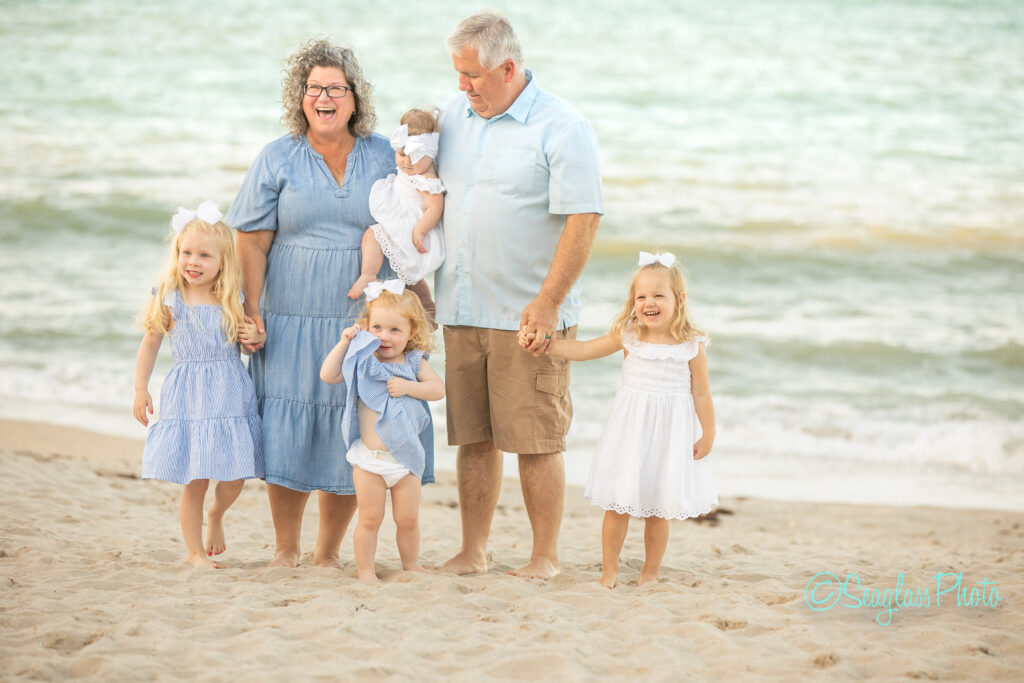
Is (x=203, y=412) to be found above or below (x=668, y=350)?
below

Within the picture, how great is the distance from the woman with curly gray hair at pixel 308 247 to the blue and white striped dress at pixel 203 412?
0.33 ft

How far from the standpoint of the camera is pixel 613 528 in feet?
12.6

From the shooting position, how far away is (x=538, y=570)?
4027mm

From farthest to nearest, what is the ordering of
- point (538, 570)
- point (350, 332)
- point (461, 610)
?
point (538, 570)
point (350, 332)
point (461, 610)

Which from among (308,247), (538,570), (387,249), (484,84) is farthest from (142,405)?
(484,84)

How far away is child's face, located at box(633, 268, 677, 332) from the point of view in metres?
3.67

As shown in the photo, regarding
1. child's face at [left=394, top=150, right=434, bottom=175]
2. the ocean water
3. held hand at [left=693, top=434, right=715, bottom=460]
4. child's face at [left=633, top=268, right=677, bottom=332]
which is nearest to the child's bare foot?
child's face at [left=394, top=150, right=434, bottom=175]

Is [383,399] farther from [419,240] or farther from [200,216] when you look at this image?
[200,216]

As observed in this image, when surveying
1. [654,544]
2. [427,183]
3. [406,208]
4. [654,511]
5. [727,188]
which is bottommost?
[654,544]

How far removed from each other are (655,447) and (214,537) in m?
1.85

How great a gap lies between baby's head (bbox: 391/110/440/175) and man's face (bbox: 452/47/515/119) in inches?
7.4

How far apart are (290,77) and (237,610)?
6.38 ft

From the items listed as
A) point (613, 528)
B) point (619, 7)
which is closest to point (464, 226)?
point (613, 528)

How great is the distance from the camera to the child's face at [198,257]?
148 inches
